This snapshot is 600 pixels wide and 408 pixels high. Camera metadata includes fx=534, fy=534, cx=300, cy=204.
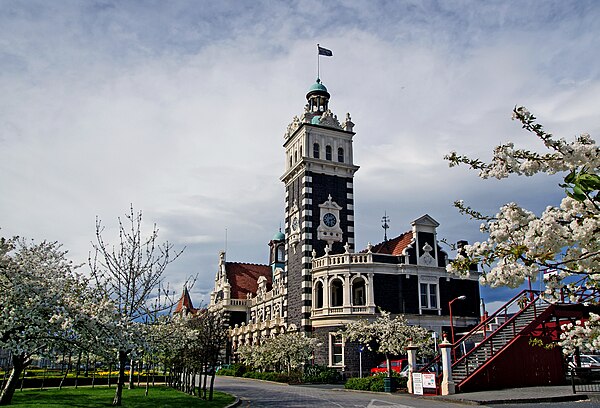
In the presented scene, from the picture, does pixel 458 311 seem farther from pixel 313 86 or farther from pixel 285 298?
pixel 313 86

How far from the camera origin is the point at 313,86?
53.4m

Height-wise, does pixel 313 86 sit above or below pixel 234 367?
above

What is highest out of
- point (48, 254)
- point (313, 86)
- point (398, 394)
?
point (313, 86)

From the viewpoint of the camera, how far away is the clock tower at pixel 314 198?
46406 mm

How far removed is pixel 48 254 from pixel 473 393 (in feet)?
61.9

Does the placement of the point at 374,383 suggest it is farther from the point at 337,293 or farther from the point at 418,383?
Answer: the point at 337,293

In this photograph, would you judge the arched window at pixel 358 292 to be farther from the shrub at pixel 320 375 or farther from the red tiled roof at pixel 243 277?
the red tiled roof at pixel 243 277

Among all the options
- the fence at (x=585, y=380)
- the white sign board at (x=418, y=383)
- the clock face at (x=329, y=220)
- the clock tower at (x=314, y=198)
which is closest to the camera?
the fence at (x=585, y=380)

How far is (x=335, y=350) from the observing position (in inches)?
1672

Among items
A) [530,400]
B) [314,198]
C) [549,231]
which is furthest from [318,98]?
[549,231]

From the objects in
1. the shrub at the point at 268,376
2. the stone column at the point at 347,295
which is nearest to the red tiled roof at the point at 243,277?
the shrub at the point at 268,376

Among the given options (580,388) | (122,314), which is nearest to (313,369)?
(580,388)

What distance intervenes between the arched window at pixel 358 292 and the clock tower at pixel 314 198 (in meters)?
3.13

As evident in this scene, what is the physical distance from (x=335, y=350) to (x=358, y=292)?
595cm
